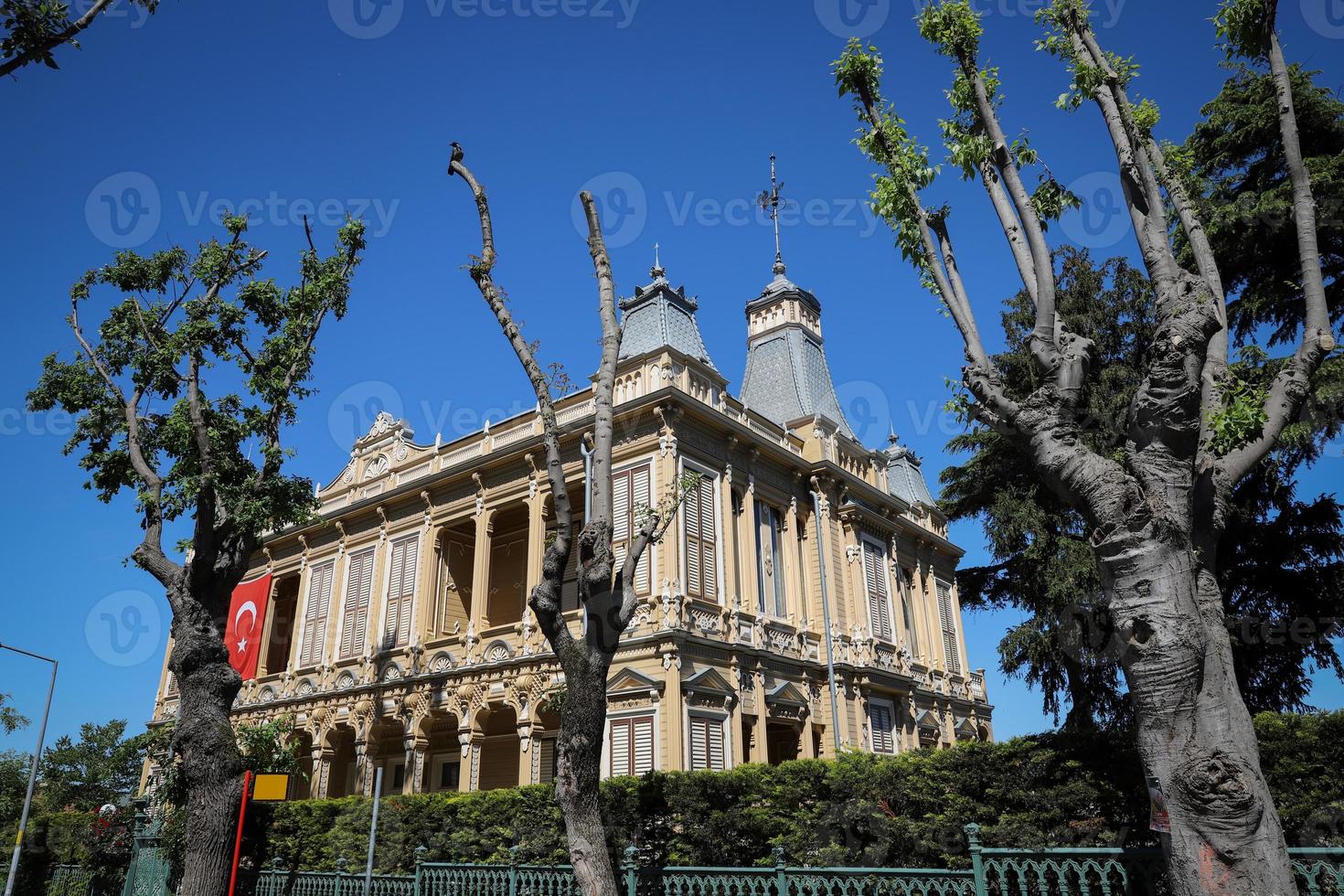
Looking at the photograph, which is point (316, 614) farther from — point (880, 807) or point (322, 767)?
point (880, 807)

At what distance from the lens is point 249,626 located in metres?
24.6

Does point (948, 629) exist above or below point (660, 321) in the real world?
below

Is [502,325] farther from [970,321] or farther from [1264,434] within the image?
[1264,434]

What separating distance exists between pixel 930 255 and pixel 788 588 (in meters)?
14.0

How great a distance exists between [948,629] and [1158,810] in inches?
966

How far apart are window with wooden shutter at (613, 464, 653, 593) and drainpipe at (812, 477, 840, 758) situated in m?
5.59

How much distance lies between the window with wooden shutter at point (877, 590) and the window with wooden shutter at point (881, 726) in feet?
6.17

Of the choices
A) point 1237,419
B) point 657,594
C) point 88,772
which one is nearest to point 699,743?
point 657,594

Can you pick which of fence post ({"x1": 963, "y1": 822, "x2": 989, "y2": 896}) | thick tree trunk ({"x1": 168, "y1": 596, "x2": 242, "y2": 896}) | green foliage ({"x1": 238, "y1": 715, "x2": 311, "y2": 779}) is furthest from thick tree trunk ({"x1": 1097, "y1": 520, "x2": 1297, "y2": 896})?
green foliage ({"x1": 238, "y1": 715, "x2": 311, "y2": 779})

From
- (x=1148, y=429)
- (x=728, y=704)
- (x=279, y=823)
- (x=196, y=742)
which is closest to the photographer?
(x=1148, y=429)

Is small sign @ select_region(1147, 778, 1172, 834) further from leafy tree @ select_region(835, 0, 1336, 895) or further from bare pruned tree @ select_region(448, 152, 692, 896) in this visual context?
bare pruned tree @ select_region(448, 152, 692, 896)

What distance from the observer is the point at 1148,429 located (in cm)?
650

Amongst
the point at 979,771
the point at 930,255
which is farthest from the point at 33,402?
the point at 979,771

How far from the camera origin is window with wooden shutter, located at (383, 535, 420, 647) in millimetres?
22969
